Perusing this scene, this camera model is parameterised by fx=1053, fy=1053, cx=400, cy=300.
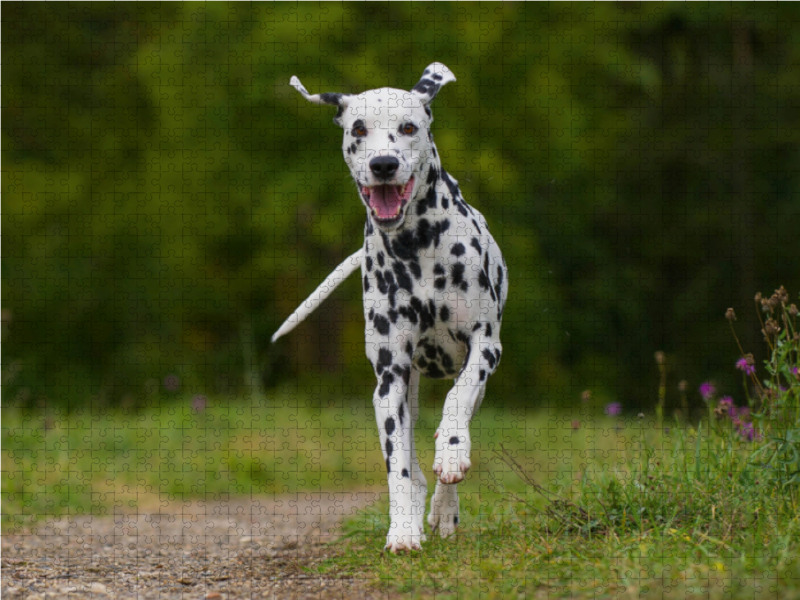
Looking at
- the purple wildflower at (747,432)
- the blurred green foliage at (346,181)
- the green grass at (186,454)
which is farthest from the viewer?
the blurred green foliage at (346,181)

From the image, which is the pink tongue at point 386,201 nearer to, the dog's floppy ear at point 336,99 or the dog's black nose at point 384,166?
the dog's black nose at point 384,166

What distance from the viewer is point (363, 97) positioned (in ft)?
16.6

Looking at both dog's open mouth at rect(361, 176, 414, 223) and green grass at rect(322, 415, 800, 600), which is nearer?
green grass at rect(322, 415, 800, 600)

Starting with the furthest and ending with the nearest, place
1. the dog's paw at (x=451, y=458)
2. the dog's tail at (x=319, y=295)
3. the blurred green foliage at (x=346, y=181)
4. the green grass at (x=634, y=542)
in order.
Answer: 1. the blurred green foliage at (x=346, y=181)
2. the dog's tail at (x=319, y=295)
3. the dog's paw at (x=451, y=458)
4. the green grass at (x=634, y=542)

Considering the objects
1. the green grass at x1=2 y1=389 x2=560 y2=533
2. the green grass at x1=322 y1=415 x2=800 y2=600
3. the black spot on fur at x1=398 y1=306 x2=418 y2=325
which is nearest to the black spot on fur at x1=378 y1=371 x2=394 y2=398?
the black spot on fur at x1=398 y1=306 x2=418 y2=325

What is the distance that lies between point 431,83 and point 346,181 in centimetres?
875

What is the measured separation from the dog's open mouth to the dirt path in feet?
5.46

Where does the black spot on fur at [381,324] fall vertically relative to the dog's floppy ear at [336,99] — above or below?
below

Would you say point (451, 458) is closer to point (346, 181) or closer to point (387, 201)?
point (387, 201)

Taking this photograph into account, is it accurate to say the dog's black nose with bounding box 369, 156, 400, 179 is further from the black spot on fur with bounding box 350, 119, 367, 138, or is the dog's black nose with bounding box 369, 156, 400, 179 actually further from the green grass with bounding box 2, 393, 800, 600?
the green grass with bounding box 2, 393, 800, 600

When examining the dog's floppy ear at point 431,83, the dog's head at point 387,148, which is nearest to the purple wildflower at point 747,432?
the dog's head at point 387,148

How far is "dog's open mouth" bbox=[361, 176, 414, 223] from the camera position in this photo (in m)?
4.95

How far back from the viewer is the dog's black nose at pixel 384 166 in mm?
4805

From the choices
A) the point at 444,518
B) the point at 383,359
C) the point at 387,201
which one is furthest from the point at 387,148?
the point at 444,518
